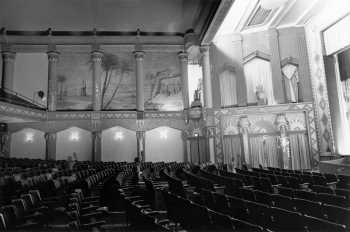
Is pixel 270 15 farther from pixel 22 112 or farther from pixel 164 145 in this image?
pixel 22 112

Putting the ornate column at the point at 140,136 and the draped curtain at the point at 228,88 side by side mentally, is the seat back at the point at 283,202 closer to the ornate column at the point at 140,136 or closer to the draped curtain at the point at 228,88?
the draped curtain at the point at 228,88

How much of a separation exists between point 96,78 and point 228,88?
24.6ft

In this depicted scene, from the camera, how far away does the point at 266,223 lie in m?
2.61

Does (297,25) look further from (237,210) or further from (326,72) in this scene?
(237,210)

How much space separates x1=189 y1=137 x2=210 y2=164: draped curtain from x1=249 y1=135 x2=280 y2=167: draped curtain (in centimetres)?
243

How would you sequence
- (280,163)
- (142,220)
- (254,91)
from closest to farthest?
(142,220) → (280,163) → (254,91)

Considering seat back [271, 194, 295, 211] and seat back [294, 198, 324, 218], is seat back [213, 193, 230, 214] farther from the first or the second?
seat back [294, 198, 324, 218]

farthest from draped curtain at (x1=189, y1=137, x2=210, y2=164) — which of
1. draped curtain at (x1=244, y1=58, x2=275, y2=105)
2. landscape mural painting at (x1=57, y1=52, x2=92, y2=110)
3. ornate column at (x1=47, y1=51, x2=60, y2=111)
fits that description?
ornate column at (x1=47, y1=51, x2=60, y2=111)

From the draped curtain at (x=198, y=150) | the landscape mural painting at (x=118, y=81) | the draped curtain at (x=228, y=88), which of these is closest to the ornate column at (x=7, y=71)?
the landscape mural painting at (x=118, y=81)

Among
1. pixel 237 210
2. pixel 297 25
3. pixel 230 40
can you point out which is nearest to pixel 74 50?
pixel 230 40

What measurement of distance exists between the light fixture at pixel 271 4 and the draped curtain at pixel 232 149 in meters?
6.60

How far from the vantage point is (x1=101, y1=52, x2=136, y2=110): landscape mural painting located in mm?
Answer: 16625

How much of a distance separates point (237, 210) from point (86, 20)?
619 inches

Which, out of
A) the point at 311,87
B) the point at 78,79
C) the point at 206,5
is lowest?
the point at 311,87
